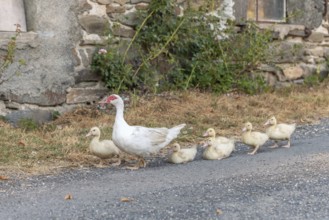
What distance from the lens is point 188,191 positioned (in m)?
4.38

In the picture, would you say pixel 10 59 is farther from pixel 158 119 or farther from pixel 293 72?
pixel 293 72

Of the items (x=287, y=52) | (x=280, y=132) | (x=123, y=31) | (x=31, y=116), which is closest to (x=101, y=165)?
(x=280, y=132)

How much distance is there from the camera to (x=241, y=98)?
8578mm

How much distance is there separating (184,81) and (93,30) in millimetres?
→ 1426

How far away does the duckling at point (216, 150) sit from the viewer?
5688mm

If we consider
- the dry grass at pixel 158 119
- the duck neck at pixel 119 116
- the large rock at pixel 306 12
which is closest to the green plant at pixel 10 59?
the dry grass at pixel 158 119

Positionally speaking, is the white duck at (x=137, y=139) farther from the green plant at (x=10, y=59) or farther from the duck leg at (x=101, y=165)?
the green plant at (x=10, y=59)

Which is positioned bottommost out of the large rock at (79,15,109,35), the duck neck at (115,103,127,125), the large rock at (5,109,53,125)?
the large rock at (5,109,53,125)

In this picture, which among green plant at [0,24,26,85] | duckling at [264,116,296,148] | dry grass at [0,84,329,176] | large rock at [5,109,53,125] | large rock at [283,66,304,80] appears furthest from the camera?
large rock at [283,66,304,80]

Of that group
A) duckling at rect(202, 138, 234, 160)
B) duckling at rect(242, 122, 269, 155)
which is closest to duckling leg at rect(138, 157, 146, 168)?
duckling at rect(202, 138, 234, 160)

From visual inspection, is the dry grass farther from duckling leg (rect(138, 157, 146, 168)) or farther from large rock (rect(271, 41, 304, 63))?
large rock (rect(271, 41, 304, 63))

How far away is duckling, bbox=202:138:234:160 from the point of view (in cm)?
569

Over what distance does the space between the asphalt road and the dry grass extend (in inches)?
19.0

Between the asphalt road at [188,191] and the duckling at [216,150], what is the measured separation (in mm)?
112
